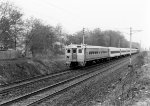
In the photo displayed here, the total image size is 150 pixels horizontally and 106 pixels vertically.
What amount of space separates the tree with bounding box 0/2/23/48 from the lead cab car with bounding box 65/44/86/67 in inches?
345

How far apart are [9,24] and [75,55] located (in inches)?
418

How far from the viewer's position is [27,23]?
122 feet

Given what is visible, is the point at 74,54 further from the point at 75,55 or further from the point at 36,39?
the point at 36,39

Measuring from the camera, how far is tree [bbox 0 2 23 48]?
2895 cm

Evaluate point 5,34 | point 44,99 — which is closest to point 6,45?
point 5,34

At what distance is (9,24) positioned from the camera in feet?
97.3

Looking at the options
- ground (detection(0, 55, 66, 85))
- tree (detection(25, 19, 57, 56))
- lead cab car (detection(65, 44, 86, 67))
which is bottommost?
ground (detection(0, 55, 66, 85))

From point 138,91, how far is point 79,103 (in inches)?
151

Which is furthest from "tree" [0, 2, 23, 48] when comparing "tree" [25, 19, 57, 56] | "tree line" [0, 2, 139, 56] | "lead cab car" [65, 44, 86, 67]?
"lead cab car" [65, 44, 86, 67]

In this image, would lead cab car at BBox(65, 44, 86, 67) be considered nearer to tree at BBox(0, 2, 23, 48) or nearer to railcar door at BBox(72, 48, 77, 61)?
railcar door at BBox(72, 48, 77, 61)

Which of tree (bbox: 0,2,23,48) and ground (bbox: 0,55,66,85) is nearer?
ground (bbox: 0,55,66,85)

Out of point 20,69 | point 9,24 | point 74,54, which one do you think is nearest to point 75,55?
point 74,54

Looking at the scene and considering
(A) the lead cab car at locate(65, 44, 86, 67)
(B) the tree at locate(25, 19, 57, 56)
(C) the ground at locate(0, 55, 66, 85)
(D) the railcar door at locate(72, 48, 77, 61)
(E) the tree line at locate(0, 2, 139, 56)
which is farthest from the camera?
(B) the tree at locate(25, 19, 57, 56)

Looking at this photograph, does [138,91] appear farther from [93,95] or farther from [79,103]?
[79,103]
